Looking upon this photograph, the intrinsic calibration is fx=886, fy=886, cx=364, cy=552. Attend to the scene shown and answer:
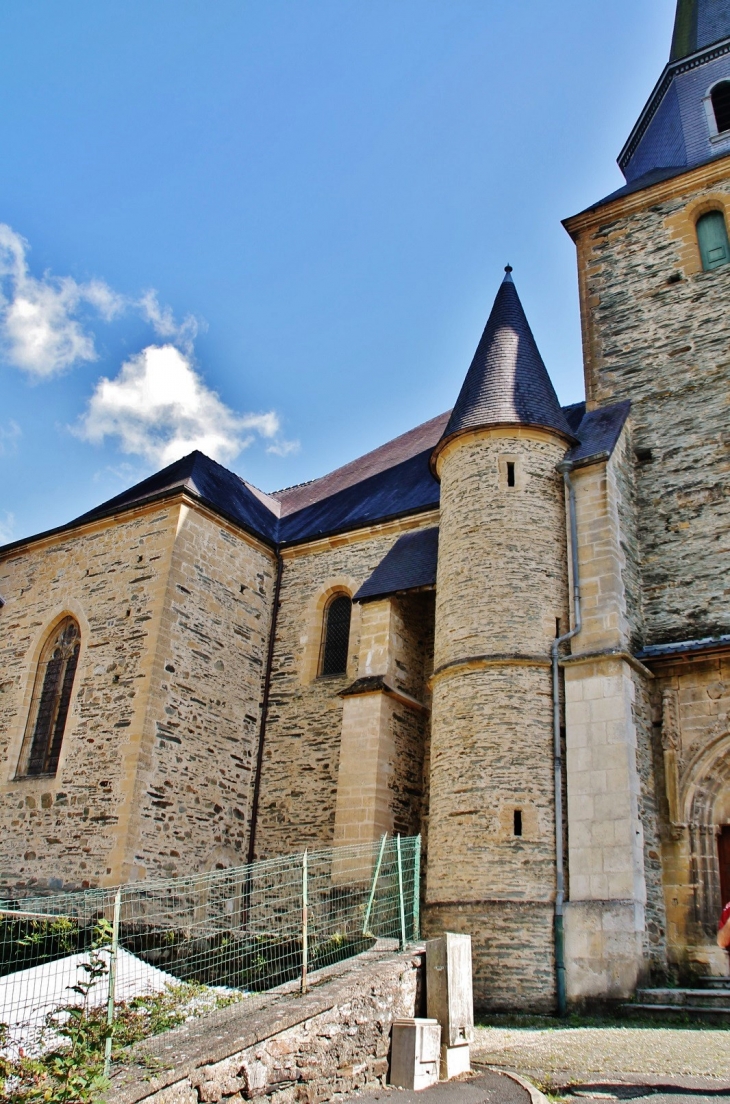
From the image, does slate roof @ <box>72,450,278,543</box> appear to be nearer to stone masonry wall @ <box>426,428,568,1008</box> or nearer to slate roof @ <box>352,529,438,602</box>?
slate roof @ <box>352,529,438,602</box>

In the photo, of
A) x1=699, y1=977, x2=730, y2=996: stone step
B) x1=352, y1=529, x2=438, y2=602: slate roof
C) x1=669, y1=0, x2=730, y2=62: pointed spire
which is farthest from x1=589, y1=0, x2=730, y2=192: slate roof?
x1=699, y1=977, x2=730, y2=996: stone step

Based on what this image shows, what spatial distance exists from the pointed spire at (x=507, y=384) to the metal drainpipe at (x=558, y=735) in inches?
35.6

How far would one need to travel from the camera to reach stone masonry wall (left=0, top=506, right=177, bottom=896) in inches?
460

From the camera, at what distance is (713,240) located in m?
13.6

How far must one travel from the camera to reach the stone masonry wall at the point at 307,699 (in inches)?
506

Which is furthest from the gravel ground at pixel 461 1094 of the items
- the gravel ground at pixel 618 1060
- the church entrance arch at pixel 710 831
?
the church entrance arch at pixel 710 831

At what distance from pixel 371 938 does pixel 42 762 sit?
7.43 metres

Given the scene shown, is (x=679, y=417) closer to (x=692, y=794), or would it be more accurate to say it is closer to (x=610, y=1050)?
(x=692, y=794)

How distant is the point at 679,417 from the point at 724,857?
5.81 metres

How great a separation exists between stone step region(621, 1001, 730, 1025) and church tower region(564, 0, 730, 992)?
0.60 metres

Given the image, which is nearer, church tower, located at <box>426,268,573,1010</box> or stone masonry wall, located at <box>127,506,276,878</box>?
church tower, located at <box>426,268,573,1010</box>

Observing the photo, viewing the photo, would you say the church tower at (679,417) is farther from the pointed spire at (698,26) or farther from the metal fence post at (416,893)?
the metal fence post at (416,893)

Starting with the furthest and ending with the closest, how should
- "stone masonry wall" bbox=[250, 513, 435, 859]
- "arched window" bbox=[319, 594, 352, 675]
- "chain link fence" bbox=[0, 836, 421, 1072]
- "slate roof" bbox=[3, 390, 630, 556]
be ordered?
"arched window" bbox=[319, 594, 352, 675] < "slate roof" bbox=[3, 390, 630, 556] < "stone masonry wall" bbox=[250, 513, 435, 859] < "chain link fence" bbox=[0, 836, 421, 1072]

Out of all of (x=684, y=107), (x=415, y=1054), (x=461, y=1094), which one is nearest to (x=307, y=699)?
(x=415, y=1054)
